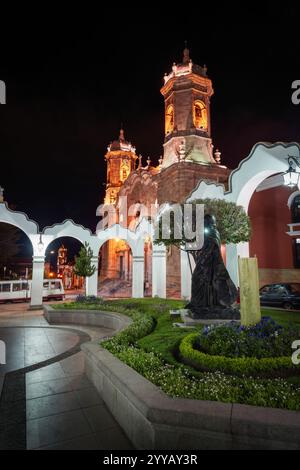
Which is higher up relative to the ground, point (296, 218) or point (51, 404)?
point (296, 218)

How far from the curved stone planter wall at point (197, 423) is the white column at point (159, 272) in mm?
14165

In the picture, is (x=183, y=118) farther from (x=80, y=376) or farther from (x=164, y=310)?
(x=80, y=376)

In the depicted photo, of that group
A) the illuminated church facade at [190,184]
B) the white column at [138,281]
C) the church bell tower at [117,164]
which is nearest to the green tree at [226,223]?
the illuminated church facade at [190,184]

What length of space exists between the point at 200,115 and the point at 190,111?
140cm

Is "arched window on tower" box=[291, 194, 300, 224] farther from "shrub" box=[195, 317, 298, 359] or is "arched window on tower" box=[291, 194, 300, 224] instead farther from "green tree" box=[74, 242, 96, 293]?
"shrub" box=[195, 317, 298, 359]

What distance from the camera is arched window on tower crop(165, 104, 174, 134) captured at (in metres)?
27.9

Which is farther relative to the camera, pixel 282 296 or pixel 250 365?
pixel 282 296

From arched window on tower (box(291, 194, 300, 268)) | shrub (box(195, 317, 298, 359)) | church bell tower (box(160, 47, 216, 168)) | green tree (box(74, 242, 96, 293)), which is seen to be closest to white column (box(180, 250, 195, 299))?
green tree (box(74, 242, 96, 293))

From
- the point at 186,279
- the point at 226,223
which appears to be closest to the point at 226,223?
the point at 226,223

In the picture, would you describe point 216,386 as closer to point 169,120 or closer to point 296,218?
point 296,218

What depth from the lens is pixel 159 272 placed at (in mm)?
18016

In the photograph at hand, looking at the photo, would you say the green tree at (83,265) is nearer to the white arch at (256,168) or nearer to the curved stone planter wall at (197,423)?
the white arch at (256,168)

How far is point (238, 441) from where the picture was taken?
286cm

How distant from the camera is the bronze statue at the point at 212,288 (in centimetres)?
789
